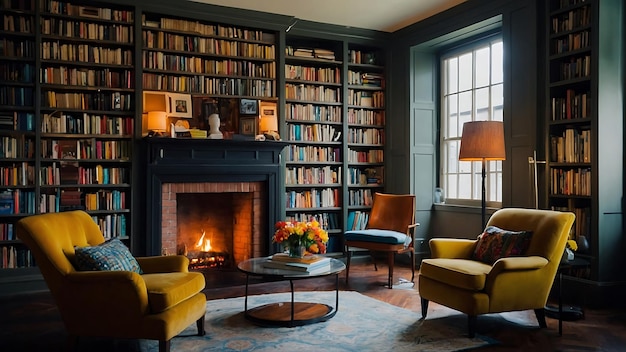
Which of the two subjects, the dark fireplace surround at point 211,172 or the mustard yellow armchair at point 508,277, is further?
the dark fireplace surround at point 211,172

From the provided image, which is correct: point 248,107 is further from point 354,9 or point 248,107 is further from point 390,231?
point 390,231

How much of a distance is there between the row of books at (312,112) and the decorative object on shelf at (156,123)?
1.60 m

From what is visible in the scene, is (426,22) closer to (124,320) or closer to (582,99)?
(582,99)

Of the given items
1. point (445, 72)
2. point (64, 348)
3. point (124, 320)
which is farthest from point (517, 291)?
point (445, 72)

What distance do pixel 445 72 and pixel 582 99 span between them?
7.87 feet

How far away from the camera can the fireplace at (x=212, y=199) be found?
18.3 feet

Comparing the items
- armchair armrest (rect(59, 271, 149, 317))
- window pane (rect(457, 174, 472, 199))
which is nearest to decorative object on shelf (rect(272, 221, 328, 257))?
armchair armrest (rect(59, 271, 149, 317))

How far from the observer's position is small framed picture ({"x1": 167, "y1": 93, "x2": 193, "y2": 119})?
581cm

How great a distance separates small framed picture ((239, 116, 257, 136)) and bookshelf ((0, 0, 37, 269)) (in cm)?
219

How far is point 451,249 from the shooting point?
168 inches

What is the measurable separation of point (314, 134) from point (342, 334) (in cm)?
344

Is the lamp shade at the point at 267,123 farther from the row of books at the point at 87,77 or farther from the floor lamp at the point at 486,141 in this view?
the floor lamp at the point at 486,141

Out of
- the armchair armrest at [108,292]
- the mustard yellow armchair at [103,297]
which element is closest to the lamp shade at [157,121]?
the mustard yellow armchair at [103,297]

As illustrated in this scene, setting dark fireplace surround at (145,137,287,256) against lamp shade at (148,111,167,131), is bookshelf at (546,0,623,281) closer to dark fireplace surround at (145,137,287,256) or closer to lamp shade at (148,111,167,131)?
dark fireplace surround at (145,137,287,256)
